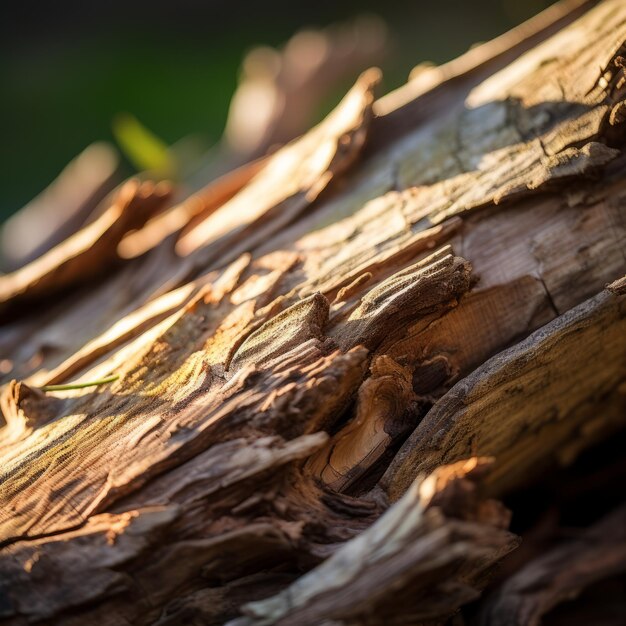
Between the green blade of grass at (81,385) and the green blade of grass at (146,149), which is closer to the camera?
the green blade of grass at (81,385)

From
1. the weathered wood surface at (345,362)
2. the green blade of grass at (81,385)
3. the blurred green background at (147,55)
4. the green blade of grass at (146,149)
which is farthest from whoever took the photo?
the blurred green background at (147,55)

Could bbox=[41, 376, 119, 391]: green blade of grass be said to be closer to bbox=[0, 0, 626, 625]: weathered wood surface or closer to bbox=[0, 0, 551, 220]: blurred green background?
bbox=[0, 0, 626, 625]: weathered wood surface

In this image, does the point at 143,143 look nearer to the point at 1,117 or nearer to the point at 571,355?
the point at 571,355

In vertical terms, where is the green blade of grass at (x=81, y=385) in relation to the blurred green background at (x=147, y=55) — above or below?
→ below

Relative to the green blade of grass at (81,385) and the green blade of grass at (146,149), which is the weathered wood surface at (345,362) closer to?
the green blade of grass at (81,385)

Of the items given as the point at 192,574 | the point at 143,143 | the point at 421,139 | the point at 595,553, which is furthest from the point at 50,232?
the point at 595,553

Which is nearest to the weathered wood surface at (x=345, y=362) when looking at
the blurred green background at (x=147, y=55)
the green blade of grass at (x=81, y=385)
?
the green blade of grass at (x=81, y=385)
